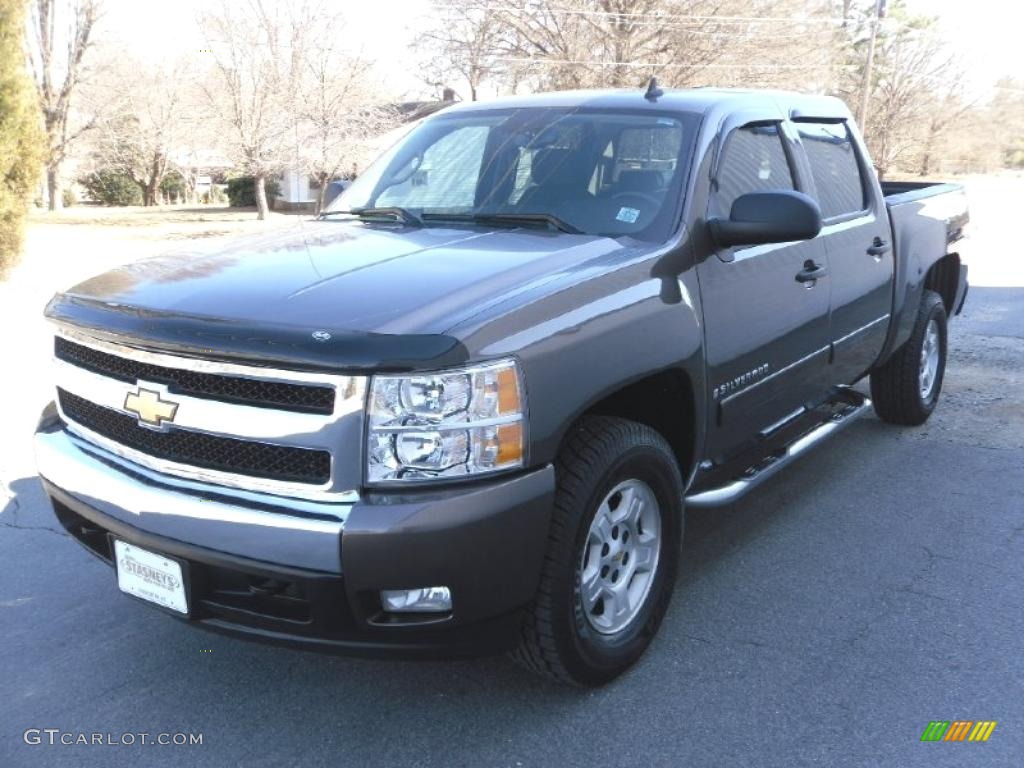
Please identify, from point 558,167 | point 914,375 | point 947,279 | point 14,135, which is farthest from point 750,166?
point 14,135

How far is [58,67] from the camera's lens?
1314 inches

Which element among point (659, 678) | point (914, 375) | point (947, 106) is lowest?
point (659, 678)

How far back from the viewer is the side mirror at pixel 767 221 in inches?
134

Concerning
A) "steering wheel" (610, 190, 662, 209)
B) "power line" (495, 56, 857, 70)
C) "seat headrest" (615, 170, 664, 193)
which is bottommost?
"steering wheel" (610, 190, 662, 209)

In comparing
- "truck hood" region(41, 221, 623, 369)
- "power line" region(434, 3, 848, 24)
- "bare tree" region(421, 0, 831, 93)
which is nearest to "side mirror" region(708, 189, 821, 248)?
"truck hood" region(41, 221, 623, 369)

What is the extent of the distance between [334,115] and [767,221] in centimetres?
2416

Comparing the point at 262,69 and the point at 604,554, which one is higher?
the point at 262,69

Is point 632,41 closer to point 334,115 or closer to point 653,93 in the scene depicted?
point 334,115

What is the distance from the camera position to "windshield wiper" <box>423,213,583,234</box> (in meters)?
3.57

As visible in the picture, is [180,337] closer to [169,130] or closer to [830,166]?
[830,166]

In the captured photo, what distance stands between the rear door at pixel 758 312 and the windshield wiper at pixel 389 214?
115cm

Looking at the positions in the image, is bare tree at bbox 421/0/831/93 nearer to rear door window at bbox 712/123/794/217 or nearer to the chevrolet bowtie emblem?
rear door window at bbox 712/123/794/217

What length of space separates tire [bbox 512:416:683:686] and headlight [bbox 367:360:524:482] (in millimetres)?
331

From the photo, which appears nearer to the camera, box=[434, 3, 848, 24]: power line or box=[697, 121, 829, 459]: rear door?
box=[697, 121, 829, 459]: rear door
